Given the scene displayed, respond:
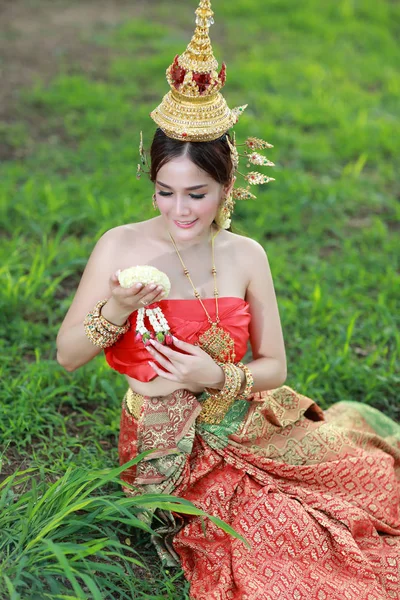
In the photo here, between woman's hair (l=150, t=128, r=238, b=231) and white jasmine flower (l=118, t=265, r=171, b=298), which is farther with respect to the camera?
woman's hair (l=150, t=128, r=238, b=231)

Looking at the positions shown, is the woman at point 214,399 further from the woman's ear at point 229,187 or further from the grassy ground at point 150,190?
the grassy ground at point 150,190

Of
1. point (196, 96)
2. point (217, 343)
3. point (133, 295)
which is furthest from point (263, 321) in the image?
point (196, 96)

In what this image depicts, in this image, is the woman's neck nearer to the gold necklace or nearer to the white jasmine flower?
the gold necklace

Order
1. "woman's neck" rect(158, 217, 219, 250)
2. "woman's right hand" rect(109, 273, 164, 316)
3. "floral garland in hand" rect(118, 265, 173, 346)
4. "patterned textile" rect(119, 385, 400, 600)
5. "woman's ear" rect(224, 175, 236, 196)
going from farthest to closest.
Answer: "woman's neck" rect(158, 217, 219, 250)
"woman's ear" rect(224, 175, 236, 196)
"patterned textile" rect(119, 385, 400, 600)
"floral garland in hand" rect(118, 265, 173, 346)
"woman's right hand" rect(109, 273, 164, 316)

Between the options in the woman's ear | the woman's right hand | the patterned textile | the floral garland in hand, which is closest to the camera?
the woman's right hand

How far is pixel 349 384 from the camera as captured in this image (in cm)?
425

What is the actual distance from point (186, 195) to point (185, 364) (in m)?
0.59

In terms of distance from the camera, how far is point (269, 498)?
119 inches

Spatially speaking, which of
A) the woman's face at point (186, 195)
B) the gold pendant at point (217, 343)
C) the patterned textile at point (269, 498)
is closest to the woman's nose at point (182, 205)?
the woman's face at point (186, 195)

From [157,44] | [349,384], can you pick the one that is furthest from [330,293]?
[157,44]

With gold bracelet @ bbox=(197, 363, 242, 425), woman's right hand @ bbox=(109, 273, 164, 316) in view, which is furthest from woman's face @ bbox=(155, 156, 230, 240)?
gold bracelet @ bbox=(197, 363, 242, 425)

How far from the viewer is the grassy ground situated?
394 centimetres

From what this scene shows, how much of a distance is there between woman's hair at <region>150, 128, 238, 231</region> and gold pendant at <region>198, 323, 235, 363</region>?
544 mm

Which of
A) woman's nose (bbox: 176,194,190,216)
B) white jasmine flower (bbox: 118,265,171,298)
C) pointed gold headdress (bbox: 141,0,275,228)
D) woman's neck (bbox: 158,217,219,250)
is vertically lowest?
woman's neck (bbox: 158,217,219,250)
